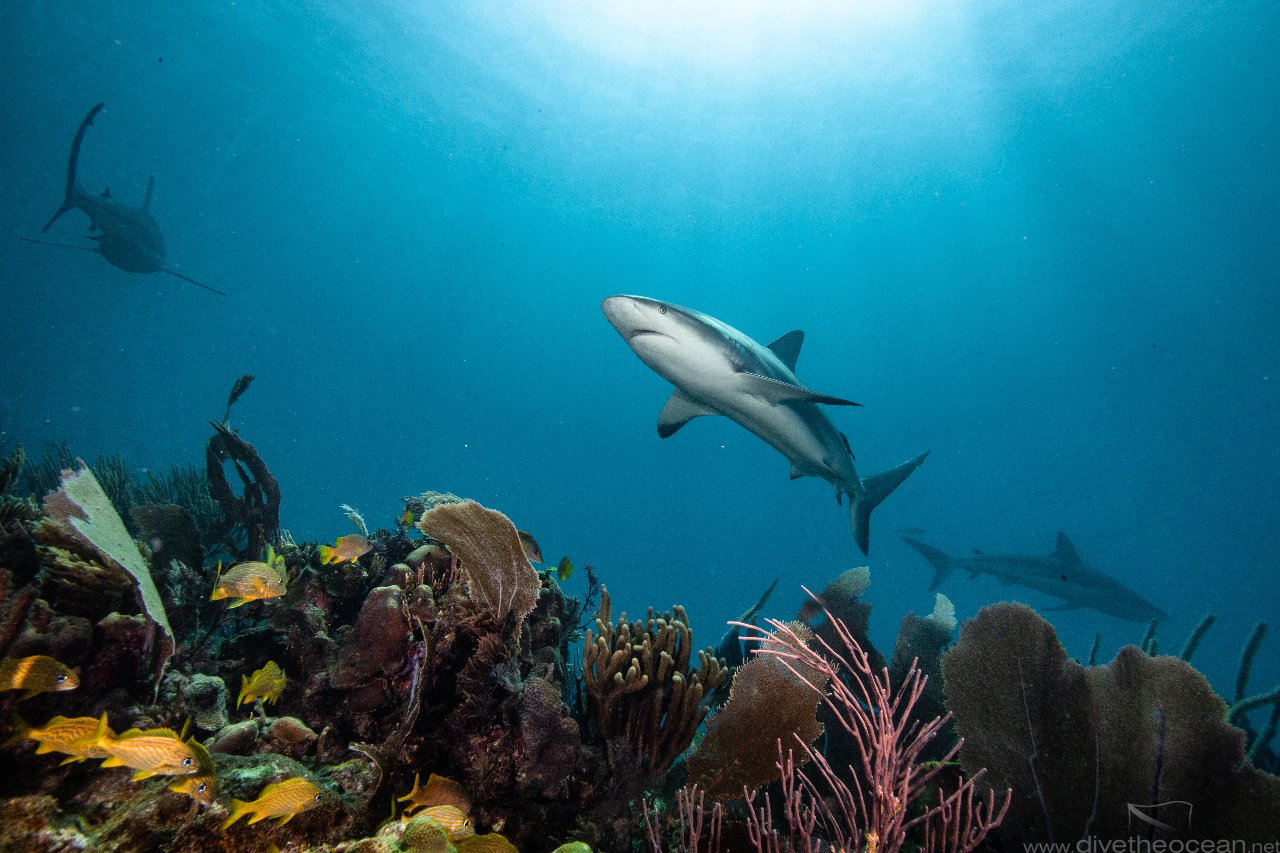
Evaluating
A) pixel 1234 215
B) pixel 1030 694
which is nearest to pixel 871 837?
pixel 1030 694

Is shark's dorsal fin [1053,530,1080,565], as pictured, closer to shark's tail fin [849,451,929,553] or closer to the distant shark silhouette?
shark's tail fin [849,451,929,553]

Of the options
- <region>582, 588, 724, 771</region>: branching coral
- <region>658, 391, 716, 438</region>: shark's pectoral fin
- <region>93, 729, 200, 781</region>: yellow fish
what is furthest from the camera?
<region>658, 391, 716, 438</region>: shark's pectoral fin

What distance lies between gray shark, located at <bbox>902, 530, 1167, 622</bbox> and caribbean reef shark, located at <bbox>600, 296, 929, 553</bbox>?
936 cm

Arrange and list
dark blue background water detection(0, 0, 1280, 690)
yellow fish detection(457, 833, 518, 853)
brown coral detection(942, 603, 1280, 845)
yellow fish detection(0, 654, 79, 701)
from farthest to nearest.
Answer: dark blue background water detection(0, 0, 1280, 690) < brown coral detection(942, 603, 1280, 845) < yellow fish detection(457, 833, 518, 853) < yellow fish detection(0, 654, 79, 701)

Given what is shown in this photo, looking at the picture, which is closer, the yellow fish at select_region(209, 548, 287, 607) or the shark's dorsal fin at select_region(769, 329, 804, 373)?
the yellow fish at select_region(209, 548, 287, 607)

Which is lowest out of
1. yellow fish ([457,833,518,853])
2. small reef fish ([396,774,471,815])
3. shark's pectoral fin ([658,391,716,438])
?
small reef fish ([396,774,471,815])

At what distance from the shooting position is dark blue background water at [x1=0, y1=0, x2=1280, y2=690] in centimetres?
5169

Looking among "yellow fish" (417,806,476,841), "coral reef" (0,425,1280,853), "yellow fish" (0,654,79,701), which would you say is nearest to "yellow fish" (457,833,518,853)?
"coral reef" (0,425,1280,853)

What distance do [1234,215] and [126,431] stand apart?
186 m

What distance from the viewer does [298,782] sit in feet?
6.24

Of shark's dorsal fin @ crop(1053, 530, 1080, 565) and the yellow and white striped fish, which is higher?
shark's dorsal fin @ crop(1053, 530, 1080, 565)

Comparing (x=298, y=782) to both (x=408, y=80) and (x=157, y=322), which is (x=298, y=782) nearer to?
(x=408, y=80)

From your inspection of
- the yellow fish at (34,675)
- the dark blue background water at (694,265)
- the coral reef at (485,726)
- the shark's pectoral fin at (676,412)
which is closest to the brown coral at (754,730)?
the coral reef at (485,726)

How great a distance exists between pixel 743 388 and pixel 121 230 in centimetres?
2615
